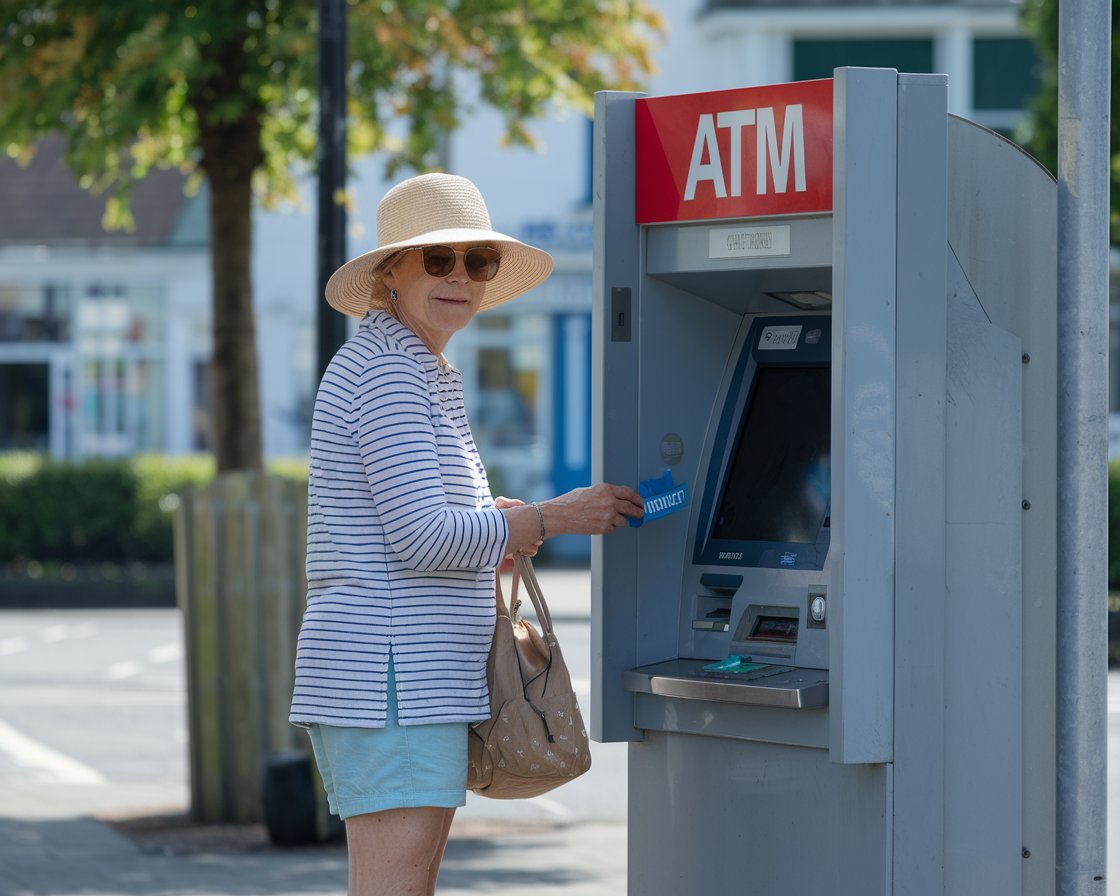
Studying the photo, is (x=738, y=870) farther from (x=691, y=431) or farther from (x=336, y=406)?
(x=336, y=406)

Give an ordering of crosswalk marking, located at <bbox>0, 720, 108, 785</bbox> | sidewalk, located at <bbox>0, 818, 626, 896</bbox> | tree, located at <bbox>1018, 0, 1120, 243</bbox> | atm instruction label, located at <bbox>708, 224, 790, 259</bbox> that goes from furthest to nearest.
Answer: tree, located at <bbox>1018, 0, 1120, 243</bbox> → crosswalk marking, located at <bbox>0, 720, 108, 785</bbox> → sidewalk, located at <bbox>0, 818, 626, 896</bbox> → atm instruction label, located at <bbox>708, 224, 790, 259</bbox>

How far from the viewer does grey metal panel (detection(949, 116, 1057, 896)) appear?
3574mm

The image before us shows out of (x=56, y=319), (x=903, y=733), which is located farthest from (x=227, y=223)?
(x=56, y=319)

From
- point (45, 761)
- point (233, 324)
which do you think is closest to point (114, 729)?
point (45, 761)

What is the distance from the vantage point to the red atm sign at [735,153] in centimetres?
349

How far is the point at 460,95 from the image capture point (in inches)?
415

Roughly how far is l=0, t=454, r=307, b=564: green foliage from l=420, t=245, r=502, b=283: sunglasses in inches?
578

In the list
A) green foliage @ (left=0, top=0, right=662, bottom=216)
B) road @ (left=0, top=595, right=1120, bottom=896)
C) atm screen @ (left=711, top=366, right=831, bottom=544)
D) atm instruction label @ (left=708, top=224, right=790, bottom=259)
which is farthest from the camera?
green foliage @ (left=0, top=0, right=662, bottom=216)

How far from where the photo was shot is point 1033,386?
3645 mm

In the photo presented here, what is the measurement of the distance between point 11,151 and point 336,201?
11.7 feet

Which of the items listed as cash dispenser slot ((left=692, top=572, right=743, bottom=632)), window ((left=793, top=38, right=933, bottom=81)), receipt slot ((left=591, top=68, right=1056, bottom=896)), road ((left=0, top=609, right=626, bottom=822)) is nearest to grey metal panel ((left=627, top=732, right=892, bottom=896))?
receipt slot ((left=591, top=68, right=1056, bottom=896))

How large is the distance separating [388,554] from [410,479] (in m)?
0.16

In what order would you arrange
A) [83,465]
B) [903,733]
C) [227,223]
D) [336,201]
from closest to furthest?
[903,733] < [336,201] < [227,223] < [83,465]

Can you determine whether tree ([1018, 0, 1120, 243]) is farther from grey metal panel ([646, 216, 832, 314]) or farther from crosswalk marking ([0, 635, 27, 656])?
grey metal panel ([646, 216, 832, 314])
